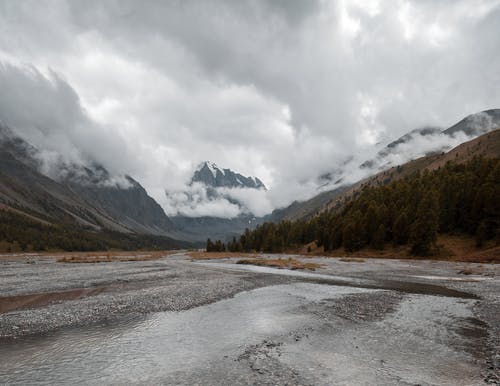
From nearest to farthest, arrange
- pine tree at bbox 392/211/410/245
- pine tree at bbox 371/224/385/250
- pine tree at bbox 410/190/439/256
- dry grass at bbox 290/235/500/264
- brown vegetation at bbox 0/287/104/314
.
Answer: brown vegetation at bbox 0/287/104/314 < dry grass at bbox 290/235/500/264 < pine tree at bbox 410/190/439/256 < pine tree at bbox 392/211/410/245 < pine tree at bbox 371/224/385/250

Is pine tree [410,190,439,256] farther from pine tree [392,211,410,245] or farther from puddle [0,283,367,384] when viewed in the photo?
puddle [0,283,367,384]

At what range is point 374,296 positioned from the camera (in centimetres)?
3416

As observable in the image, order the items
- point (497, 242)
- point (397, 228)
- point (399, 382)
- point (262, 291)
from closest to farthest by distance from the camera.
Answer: point (399, 382) → point (262, 291) → point (497, 242) → point (397, 228)

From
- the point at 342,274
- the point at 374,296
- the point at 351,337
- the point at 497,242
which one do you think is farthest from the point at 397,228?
the point at 351,337

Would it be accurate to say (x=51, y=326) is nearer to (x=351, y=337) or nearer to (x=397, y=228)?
(x=351, y=337)

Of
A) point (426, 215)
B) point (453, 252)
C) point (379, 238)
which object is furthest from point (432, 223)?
point (379, 238)

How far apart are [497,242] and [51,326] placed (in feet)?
320

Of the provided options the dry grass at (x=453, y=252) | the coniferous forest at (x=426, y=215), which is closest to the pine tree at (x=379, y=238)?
the coniferous forest at (x=426, y=215)

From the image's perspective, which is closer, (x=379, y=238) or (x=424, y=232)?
(x=424, y=232)

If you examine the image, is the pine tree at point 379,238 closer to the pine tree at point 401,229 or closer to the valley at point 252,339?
the pine tree at point 401,229

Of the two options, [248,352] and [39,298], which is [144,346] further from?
[39,298]

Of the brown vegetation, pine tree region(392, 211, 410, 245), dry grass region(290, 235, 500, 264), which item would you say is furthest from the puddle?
pine tree region(392, 211, 410, 245)

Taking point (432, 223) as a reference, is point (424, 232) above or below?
below

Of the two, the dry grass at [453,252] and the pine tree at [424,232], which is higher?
the pine tree at [424,232]
